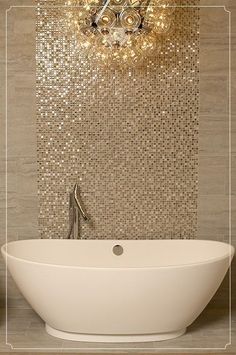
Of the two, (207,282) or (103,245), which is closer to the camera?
(207,282)

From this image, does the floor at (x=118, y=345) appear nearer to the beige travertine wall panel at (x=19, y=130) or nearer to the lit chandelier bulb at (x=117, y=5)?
the beige travertine wall panel at (x=19, y=130)

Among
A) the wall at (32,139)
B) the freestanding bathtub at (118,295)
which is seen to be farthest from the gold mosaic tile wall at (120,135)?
the freestanding bathtub at (118,295)

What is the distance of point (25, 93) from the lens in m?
4.01

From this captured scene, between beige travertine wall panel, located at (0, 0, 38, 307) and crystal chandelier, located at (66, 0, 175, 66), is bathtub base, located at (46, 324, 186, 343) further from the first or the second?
crystal chandelier, located at (66, 0, 175, 66)

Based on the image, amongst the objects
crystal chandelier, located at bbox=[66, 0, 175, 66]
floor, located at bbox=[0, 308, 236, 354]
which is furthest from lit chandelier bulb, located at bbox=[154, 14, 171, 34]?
floor, located at bbox=[0, 308, 236, 354]

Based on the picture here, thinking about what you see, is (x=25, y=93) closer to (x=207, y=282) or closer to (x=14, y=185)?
(x=14, y=185)

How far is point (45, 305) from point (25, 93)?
5.10ft

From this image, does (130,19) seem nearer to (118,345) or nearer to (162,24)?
(162,24)

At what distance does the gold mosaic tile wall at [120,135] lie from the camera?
400cm

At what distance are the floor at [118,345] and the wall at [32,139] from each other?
442 mm

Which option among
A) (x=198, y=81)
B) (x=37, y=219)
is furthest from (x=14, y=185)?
(x=198, y=81)

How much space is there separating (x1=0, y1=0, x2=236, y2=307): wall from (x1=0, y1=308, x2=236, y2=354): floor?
0.44 meters

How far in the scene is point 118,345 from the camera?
3.40m

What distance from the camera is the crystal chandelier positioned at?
12.3ft
